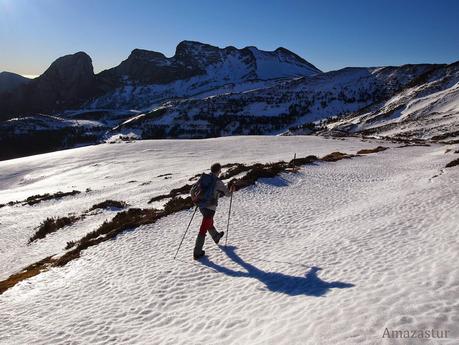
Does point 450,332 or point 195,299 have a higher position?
point 450,332

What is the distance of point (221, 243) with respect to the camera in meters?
16.8

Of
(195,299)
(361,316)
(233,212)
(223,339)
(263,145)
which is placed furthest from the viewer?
(263,145)

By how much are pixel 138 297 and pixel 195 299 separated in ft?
6.68

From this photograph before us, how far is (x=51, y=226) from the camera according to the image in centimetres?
2722

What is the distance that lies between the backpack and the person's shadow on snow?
2403mm

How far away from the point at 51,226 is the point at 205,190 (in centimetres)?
1768

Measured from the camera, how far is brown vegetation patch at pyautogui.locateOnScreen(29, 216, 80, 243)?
25.9 m

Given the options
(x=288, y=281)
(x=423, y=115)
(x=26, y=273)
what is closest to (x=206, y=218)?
(x=288, y=281)

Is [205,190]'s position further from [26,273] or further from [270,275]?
[26,273]

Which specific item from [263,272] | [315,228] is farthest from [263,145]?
[263,272]

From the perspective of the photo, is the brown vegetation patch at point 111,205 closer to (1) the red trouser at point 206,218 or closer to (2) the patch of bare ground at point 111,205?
(2) the patch of bare ground at point 111,205

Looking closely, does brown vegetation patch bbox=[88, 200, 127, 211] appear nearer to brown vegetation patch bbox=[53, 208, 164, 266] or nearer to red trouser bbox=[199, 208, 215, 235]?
brown vegetation patch bbox=[53, 208, 164, 266]

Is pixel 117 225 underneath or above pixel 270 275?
underneath

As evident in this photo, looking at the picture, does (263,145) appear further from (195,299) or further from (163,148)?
(195,299)
